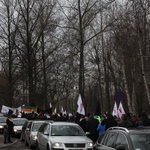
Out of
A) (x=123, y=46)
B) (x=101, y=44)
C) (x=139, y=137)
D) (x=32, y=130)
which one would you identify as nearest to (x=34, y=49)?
(x=101, y=44)

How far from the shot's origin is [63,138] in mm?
12633

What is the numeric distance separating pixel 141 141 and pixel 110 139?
111 centimetres

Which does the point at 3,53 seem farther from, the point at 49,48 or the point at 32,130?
the point at 32,130

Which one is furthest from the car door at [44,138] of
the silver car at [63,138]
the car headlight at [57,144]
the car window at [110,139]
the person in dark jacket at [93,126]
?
the car window at [110,139]

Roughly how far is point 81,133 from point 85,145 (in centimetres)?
136

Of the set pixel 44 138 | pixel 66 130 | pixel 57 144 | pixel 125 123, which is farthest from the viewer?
pixel 66 130

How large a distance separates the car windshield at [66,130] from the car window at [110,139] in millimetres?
5171

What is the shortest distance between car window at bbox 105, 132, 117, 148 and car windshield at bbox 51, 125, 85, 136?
5171 millimetres

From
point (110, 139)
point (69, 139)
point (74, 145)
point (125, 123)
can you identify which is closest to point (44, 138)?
point (69, 139)

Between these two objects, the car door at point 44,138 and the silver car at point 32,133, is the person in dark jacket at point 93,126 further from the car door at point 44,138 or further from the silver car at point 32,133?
the silver car at point 32,133

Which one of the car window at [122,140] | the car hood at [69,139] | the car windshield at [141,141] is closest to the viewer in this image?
the car windshield at [141,141]

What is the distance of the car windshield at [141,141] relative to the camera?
711 centimetres

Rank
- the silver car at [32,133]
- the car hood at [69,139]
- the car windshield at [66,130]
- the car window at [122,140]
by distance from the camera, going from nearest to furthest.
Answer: the car window at [122,140], the car hood at [69,139], the car windshield at [66,130], the silver car at [32,133]

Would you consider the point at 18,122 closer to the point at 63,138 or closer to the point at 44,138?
the point at 44,138
